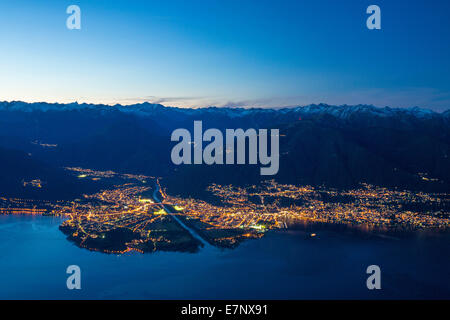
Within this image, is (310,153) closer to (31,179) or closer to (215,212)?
(215,212)

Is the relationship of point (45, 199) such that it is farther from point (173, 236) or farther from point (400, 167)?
point (400, 167)

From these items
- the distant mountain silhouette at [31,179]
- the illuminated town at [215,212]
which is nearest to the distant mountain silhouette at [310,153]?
the illuminated town at [215,212]

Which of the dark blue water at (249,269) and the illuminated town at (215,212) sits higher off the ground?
the illuminated town at (215,212)

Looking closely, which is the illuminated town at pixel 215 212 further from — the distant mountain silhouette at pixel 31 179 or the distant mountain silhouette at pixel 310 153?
the distant mountain silhouette at pixel 310 153

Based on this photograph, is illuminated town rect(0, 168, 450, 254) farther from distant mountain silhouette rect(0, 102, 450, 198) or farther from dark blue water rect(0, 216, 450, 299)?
distant mountain silhouette rect(0, 102, 450, 198)

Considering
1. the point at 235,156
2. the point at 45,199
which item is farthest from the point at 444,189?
the point at 45,199

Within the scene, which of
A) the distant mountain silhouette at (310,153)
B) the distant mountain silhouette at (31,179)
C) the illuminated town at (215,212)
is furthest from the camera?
the distant mountain silhouette at (310,153)

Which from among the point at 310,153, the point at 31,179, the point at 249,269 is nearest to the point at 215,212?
the point at 249,269

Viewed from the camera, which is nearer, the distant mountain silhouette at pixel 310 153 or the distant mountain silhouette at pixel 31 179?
the distant mountain silhouette at pixel 31 179
